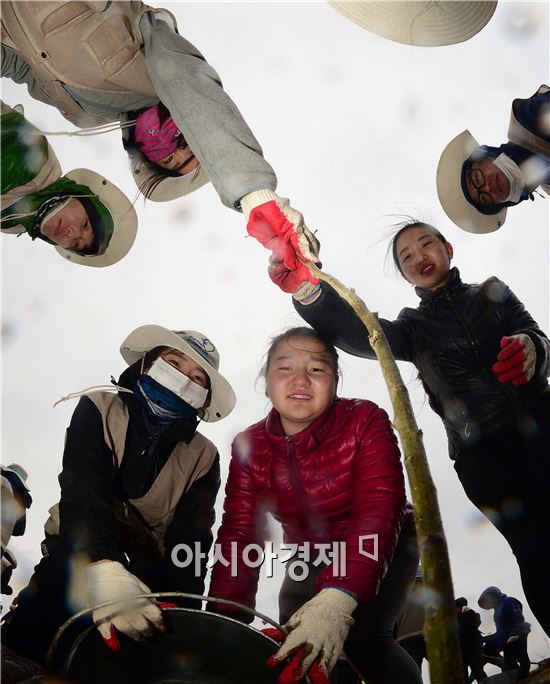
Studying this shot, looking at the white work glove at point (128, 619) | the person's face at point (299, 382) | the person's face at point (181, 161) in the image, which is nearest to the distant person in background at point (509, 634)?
the person's face at point (299, 382)

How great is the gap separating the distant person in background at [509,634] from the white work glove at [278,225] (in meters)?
1.78

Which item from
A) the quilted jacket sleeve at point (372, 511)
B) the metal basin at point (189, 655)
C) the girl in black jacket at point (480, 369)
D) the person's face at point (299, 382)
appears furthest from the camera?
the girl in black jacket at point (480, 369)

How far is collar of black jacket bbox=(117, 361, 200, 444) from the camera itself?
2717 millimetres

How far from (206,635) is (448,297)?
6.62 ft

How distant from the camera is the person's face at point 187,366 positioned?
2.93m

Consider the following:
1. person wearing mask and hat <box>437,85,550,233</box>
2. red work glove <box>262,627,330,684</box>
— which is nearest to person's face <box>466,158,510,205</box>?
person wearing mask and hat <box>437,85,550,233</box>

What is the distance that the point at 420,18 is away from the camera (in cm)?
249

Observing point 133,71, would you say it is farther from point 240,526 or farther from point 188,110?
point 240,526

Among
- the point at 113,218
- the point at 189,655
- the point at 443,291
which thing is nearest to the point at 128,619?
the point at 189,655

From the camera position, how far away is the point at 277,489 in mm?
2557

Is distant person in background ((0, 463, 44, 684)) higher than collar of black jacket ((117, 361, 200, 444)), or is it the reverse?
collar of black jacket ((117, 361, 200, 444))

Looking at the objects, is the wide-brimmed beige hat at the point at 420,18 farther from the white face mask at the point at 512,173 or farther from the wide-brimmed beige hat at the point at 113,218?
the wide-brimmed beige hat at the point at 113,218

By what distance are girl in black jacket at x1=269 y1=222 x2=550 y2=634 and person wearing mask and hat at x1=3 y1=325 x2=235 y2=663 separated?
0.61m

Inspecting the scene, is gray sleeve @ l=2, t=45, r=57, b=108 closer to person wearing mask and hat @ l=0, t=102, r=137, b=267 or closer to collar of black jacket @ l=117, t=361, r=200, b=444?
person wearing mask and hat @ l=0, t=102, r=137, b=267
